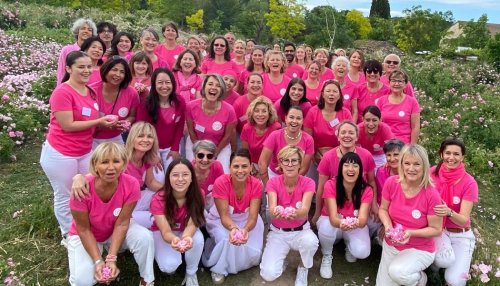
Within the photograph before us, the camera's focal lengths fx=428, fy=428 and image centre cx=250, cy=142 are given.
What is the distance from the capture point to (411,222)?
3.84 m

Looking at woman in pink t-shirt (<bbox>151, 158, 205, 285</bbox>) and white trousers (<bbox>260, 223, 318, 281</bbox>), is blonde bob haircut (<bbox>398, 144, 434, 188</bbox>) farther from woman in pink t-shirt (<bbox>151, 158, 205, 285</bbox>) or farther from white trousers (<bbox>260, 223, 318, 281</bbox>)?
woman in pink t-shirt (<bbox>151, 158, 205, 285</bbox>)

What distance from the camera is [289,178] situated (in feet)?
14.1

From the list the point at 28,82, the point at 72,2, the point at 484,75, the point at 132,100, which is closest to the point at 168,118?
the point at 132,100

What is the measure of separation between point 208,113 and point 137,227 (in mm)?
1791

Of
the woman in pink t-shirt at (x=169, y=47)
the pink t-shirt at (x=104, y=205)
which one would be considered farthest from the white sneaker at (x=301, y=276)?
the woman in pink t-shirt at (x=169, y=47)

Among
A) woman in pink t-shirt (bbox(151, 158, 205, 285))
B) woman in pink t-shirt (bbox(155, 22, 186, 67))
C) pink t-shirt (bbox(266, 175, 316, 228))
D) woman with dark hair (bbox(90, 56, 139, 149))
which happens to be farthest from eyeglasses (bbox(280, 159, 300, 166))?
woman in pink t-shirt (bbox(155, 22, 186, 67))

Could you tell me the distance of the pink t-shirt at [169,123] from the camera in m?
4.86

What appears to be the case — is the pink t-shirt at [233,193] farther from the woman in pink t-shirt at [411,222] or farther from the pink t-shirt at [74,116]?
the pink t-shirt at [74,116]

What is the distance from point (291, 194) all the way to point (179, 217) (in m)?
1.12

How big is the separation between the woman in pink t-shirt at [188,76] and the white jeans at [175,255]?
229 cm

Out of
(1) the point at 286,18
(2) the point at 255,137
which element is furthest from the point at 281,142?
(1) the point at 286,18

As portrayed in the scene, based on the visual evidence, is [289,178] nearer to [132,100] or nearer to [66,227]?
[132,100]

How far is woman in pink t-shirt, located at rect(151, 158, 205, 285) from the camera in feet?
12.9

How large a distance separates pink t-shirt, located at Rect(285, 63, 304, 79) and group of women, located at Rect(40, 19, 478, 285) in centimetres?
170
